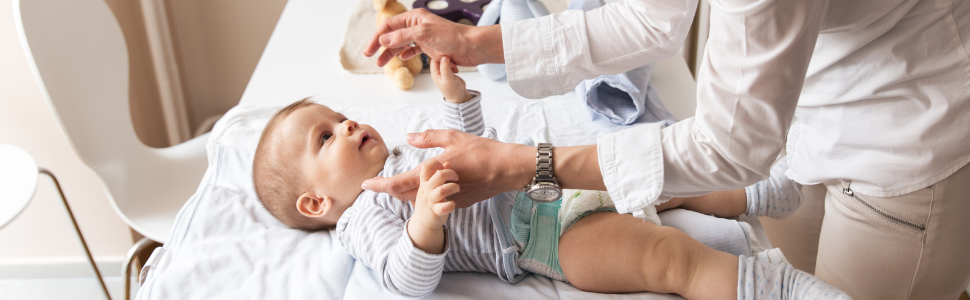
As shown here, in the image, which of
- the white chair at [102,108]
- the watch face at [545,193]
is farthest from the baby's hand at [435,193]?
the white chair at [102,108]

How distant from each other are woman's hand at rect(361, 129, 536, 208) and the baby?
0.08 ft

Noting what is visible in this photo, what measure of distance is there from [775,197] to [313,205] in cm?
87

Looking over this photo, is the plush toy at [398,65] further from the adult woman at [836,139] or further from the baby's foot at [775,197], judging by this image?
the baby's foot at [775,197]

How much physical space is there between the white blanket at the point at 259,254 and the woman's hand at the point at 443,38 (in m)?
0.37

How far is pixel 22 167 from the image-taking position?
4.64 feet

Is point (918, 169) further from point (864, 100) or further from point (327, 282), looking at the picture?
point (327, 282)

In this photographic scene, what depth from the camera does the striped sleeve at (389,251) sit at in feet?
3.16

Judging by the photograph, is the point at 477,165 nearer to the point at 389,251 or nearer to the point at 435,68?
the point at 389,251

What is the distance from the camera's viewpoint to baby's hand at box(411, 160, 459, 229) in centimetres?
83

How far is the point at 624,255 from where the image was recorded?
1.01 metres

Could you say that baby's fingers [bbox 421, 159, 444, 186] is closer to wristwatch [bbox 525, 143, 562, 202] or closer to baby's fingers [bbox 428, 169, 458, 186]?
baby's fingers [bbox 428, 169, 458, 186]

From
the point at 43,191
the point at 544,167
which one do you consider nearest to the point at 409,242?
the point at 544,167

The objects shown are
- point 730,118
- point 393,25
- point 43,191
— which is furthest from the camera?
point 43,191

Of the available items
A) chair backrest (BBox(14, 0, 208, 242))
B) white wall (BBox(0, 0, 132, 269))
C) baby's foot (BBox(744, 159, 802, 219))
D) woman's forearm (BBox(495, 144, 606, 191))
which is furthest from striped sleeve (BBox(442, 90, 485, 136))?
white wall (BBox(0, 0, 132, 269))
